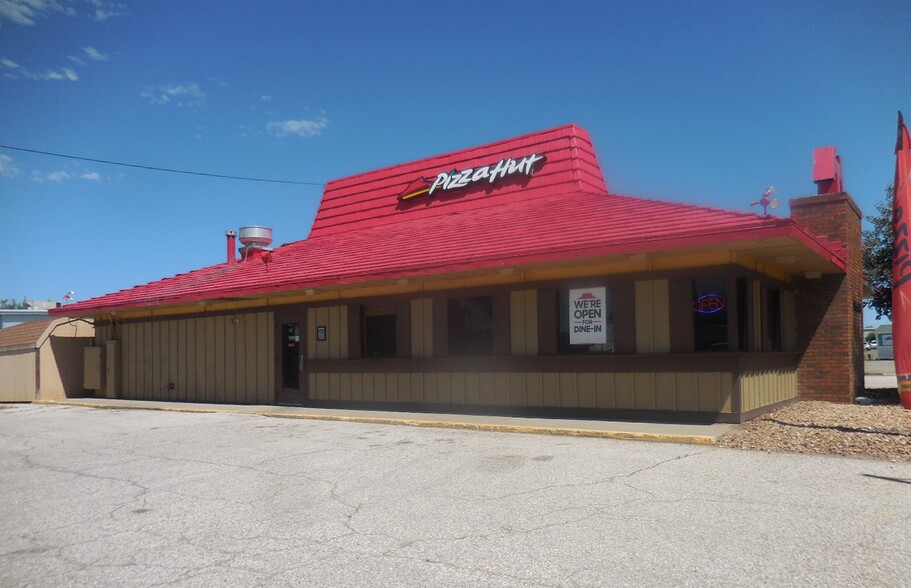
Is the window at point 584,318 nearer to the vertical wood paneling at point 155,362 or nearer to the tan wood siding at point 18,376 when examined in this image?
the vertical wood paneling at point 155,362

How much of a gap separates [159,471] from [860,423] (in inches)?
390

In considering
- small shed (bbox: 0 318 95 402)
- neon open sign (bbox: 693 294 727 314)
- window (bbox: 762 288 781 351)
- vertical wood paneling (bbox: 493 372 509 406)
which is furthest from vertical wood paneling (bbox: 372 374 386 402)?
small shed (bbox: 0 318 95 402)

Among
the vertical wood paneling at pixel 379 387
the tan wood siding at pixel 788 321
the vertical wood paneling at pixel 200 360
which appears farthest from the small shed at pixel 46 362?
the tan wood siding at pixel 788 321

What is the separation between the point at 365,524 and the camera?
593cm

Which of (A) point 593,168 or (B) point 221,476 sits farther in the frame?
(A) point 593,168

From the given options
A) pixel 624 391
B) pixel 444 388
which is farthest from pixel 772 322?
pixel 444 388

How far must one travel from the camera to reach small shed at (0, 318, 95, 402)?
2123cm

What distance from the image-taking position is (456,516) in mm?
6125

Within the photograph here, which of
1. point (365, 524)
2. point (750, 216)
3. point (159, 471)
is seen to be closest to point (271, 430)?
point (159, 471)

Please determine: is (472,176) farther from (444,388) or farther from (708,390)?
(708,390)

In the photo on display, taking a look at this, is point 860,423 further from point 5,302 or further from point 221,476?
point 5,302

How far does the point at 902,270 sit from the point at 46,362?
22370mm

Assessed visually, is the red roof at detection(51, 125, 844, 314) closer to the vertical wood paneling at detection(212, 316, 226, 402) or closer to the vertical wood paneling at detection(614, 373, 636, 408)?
the vertical wood paneling at detection(212, 316, 226, 402)

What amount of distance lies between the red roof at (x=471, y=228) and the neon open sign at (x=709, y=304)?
125 cm
